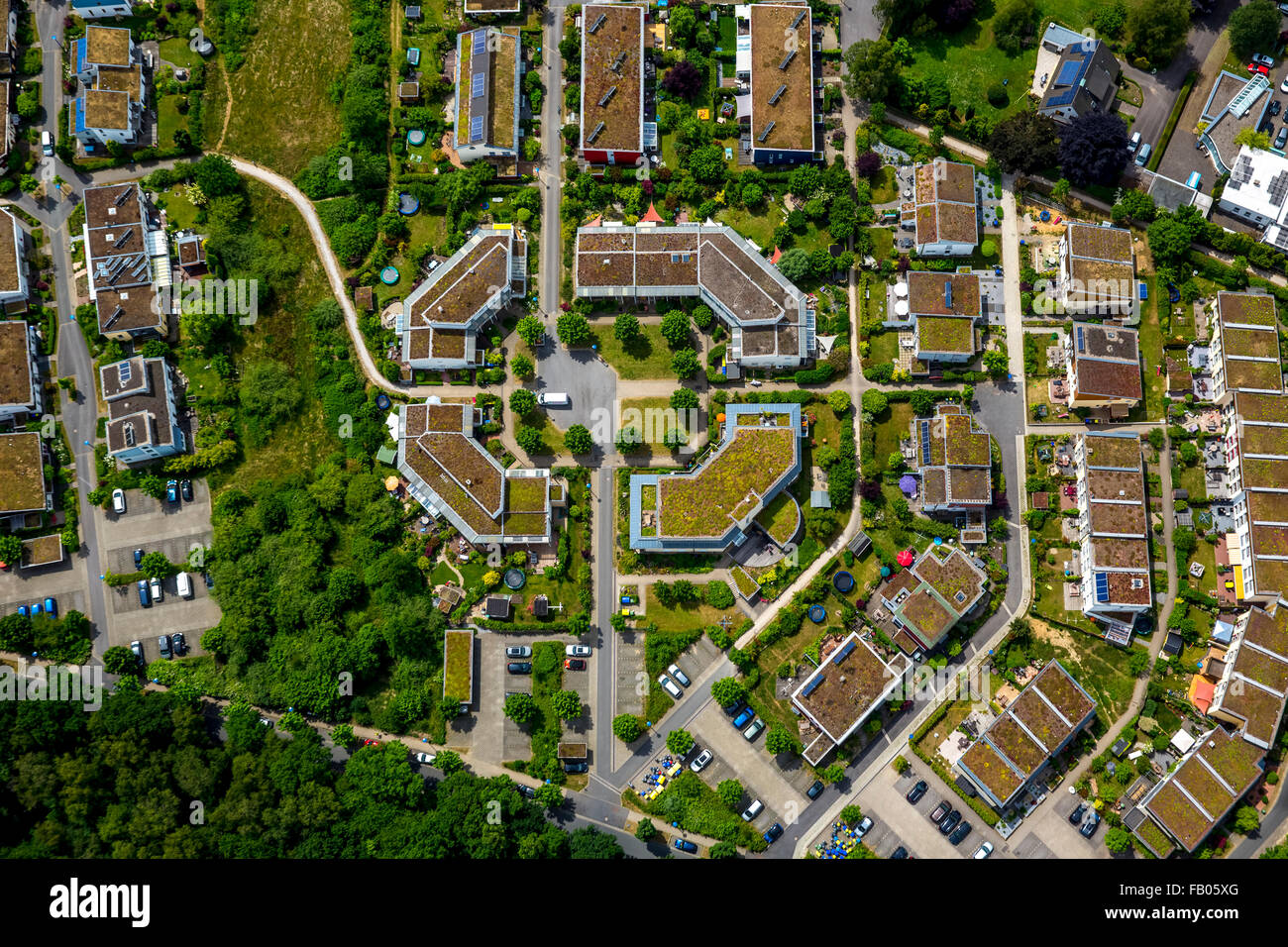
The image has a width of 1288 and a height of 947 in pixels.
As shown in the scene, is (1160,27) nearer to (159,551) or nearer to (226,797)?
(159,551)

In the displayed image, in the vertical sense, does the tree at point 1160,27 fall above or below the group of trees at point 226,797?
above

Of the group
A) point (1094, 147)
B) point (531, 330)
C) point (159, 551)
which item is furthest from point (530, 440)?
point (1094, 147)

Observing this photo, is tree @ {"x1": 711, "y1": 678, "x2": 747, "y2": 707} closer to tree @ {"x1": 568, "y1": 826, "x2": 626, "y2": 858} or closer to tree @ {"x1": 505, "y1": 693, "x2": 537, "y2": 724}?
tree @ {"x1": 568, "y1": 826, "x2": 626, "y2": 858}

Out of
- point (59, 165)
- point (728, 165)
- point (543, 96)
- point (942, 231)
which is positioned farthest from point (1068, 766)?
point (59, 165)

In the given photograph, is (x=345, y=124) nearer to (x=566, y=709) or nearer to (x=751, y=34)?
(x=751, y=34)

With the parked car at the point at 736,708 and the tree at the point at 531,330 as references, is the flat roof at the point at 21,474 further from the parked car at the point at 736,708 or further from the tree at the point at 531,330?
the parked car at the point at 736,708

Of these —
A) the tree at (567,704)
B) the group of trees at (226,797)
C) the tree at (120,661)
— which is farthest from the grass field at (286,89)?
the tree at (567,704)

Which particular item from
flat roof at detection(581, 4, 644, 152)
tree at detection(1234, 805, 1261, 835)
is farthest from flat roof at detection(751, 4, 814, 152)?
tree at detection(1234, 805, 1261, 835)

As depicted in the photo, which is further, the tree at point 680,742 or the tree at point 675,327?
the tree at point 675,327
